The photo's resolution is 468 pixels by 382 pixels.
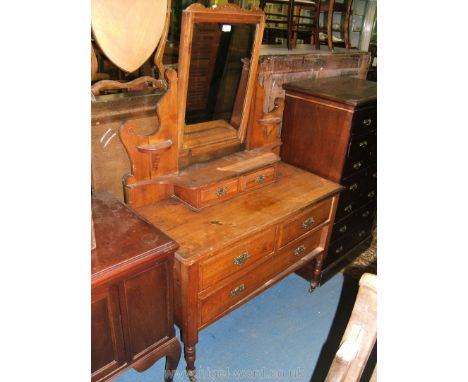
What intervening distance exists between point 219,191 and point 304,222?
1.88ft

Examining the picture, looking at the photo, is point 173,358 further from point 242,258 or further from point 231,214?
point 231,214

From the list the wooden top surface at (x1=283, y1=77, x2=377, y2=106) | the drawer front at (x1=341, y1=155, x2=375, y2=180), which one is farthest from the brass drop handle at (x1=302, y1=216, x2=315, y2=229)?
the wooden top surface at (x1=283, y1=77, x2=377, y2=106)

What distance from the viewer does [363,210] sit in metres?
2.92

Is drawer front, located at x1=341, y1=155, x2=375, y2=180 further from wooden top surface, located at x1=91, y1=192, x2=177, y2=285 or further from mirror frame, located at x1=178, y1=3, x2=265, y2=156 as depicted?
wooden top surface, located at x1=91, y1=192, x2=177, y2=285

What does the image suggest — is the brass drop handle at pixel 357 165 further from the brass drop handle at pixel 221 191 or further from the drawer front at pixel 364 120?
the brass drop handle at pixel 221 191

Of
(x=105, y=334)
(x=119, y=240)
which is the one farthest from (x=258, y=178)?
(x=105, y=334)

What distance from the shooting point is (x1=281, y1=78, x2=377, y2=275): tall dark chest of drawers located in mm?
2383

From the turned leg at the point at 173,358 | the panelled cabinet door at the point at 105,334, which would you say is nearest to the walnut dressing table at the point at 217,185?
the turned leg at the point at 173,358

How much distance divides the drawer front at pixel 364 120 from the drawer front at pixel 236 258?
0.90 meters

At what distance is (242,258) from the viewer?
6.23ft
